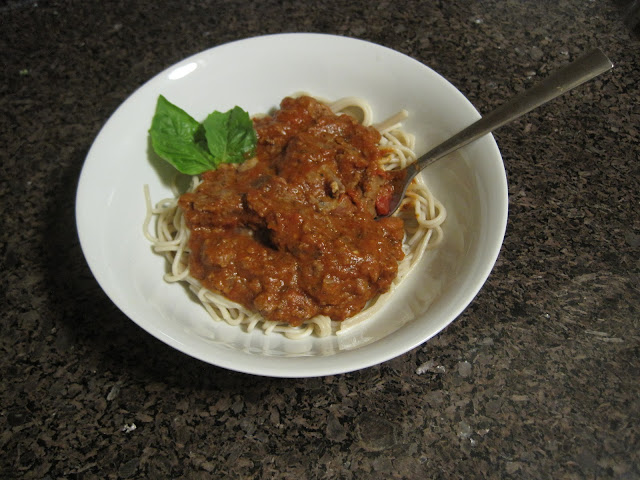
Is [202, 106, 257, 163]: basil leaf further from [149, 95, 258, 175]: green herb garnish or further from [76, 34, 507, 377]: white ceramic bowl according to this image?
[76, 34, 507, 377]: white ceramic bowl

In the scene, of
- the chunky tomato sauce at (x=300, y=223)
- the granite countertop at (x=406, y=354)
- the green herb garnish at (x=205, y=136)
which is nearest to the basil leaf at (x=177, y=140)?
the green herb garnish at (x=205, y=136)

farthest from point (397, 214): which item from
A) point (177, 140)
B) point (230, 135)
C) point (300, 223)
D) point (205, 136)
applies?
point (177, 140)

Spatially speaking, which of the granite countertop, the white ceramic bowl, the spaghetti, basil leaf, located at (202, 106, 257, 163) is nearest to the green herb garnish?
basil leaf, located at (202, 106, 257, 163)

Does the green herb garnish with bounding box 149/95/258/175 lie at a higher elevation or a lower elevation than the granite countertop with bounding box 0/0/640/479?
higher

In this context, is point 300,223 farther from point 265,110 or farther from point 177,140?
point 265,110

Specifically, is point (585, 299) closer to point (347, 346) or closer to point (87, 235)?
point (347, 346)

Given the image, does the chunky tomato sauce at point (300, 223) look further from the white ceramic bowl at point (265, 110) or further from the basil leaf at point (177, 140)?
the white ceramic bowl at point (265, 110)
